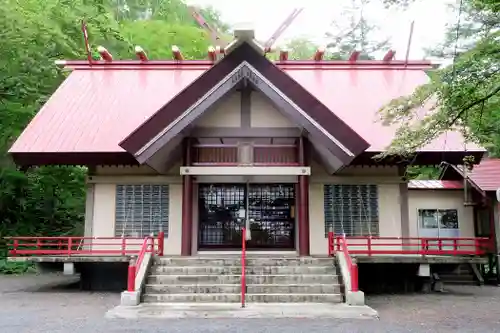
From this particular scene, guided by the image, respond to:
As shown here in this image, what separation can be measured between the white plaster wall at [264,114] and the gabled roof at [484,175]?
20.9 feet

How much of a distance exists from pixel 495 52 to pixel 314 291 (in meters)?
5.21

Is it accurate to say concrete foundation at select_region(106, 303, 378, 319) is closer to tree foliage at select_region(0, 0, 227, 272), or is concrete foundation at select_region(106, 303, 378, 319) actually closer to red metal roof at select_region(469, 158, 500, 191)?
red metal roof at select_region(469, 158, 500, 191)

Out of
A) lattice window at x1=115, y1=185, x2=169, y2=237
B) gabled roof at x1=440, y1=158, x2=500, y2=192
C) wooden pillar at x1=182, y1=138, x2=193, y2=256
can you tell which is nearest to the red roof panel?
lattice window at x1=115, y1=185, x2=169, y2=237

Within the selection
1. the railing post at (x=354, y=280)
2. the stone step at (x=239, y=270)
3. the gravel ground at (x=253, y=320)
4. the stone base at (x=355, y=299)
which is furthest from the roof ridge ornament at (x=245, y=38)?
the gravel ground at (x=253, y=320)

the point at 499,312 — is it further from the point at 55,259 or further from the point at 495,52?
the point at 55,259

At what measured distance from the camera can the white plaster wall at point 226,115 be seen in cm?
1176

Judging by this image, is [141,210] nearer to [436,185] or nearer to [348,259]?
[348,259]

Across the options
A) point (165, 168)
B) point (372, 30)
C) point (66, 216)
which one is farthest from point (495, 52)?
point (372, 30)

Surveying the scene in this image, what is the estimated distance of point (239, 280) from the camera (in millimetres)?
9430

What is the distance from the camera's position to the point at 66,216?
2073cm

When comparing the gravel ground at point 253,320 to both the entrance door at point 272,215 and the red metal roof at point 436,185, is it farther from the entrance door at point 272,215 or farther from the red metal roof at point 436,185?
the red metal roof at point 436,185

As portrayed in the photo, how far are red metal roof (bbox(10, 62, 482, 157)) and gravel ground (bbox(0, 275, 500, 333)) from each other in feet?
11.8

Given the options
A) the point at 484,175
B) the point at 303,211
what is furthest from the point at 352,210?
the point at 484,175

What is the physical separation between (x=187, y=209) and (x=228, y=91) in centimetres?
290
